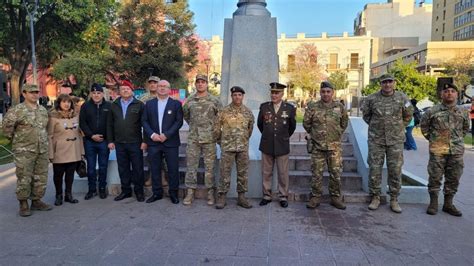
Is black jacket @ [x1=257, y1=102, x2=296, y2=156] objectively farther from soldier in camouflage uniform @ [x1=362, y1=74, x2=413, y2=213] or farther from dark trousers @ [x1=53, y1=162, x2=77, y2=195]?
dark trousers @ [x1=53, y1=162, x2=77, y2=195]

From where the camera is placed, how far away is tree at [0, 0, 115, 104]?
14258 mm

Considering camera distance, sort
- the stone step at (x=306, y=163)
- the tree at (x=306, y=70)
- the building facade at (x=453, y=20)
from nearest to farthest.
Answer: the stone step at (x=306, y=163), the tree at (x=306, y=70), the building facade at (x=453, y=20)

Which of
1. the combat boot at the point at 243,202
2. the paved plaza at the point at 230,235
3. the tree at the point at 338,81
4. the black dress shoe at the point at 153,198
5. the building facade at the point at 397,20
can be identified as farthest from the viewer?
the building facade at the point at 397,20

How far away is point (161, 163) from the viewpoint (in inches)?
218

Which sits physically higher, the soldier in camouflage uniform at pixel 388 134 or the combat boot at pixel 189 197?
the soldier in camouflage uniform at pixel 388 134

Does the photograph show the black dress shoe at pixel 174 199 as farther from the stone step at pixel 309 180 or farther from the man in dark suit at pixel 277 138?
the man in dark suit at pixel 277 138

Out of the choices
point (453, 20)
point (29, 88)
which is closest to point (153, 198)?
point (29, 88)

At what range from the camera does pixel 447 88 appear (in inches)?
196

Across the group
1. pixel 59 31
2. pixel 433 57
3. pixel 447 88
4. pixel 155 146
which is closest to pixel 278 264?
pixel 155 146

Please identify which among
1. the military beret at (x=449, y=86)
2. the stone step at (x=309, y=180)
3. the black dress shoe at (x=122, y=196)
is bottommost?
the black dress shoe at (x=122, y=196)

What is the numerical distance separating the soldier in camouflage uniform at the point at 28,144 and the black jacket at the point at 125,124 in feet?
2.85

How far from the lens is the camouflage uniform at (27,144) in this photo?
191 inches

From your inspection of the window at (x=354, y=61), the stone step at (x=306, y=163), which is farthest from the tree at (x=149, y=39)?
the window at (x=354, y=61)

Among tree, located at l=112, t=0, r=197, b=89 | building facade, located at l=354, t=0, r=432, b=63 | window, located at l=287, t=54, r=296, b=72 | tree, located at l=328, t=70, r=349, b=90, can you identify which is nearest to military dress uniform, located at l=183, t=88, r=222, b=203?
tree, located at l=112, t=0, r=197, b=89
